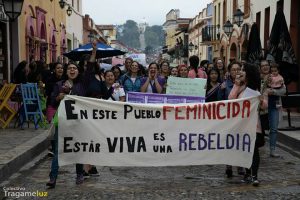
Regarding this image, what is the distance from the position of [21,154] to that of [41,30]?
14.6 metres

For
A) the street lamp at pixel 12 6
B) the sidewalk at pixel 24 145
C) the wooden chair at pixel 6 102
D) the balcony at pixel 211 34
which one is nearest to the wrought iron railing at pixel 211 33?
the balcony at pixel 211 34

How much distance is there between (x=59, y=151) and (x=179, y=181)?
5.52 feet

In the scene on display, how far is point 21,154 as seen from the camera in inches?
325

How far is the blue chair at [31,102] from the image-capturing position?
37.8 ft

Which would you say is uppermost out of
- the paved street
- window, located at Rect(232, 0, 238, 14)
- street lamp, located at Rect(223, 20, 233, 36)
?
window, located at Rect(232, 0, 238, 14)

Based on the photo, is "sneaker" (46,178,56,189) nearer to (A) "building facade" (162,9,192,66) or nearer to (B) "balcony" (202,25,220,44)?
(B) "balcony" (202,25,220,44)

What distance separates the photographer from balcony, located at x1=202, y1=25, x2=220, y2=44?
36500 mm

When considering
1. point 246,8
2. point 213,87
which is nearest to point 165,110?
point 213,87

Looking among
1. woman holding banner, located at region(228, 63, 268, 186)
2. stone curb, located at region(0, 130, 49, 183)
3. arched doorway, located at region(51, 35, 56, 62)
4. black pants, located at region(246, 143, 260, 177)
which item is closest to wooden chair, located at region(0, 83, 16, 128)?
stone curb, located at region(0, 130, 49, 183)

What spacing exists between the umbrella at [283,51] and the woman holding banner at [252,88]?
5374 millimetres

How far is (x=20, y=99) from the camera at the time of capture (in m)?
12.1

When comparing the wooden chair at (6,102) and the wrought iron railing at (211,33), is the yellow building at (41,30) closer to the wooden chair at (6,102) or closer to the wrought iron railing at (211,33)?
the wooden chair at (6,102)

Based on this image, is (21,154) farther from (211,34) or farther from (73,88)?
(211,34)

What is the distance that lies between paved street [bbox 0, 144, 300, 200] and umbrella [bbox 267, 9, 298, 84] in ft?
14.1
